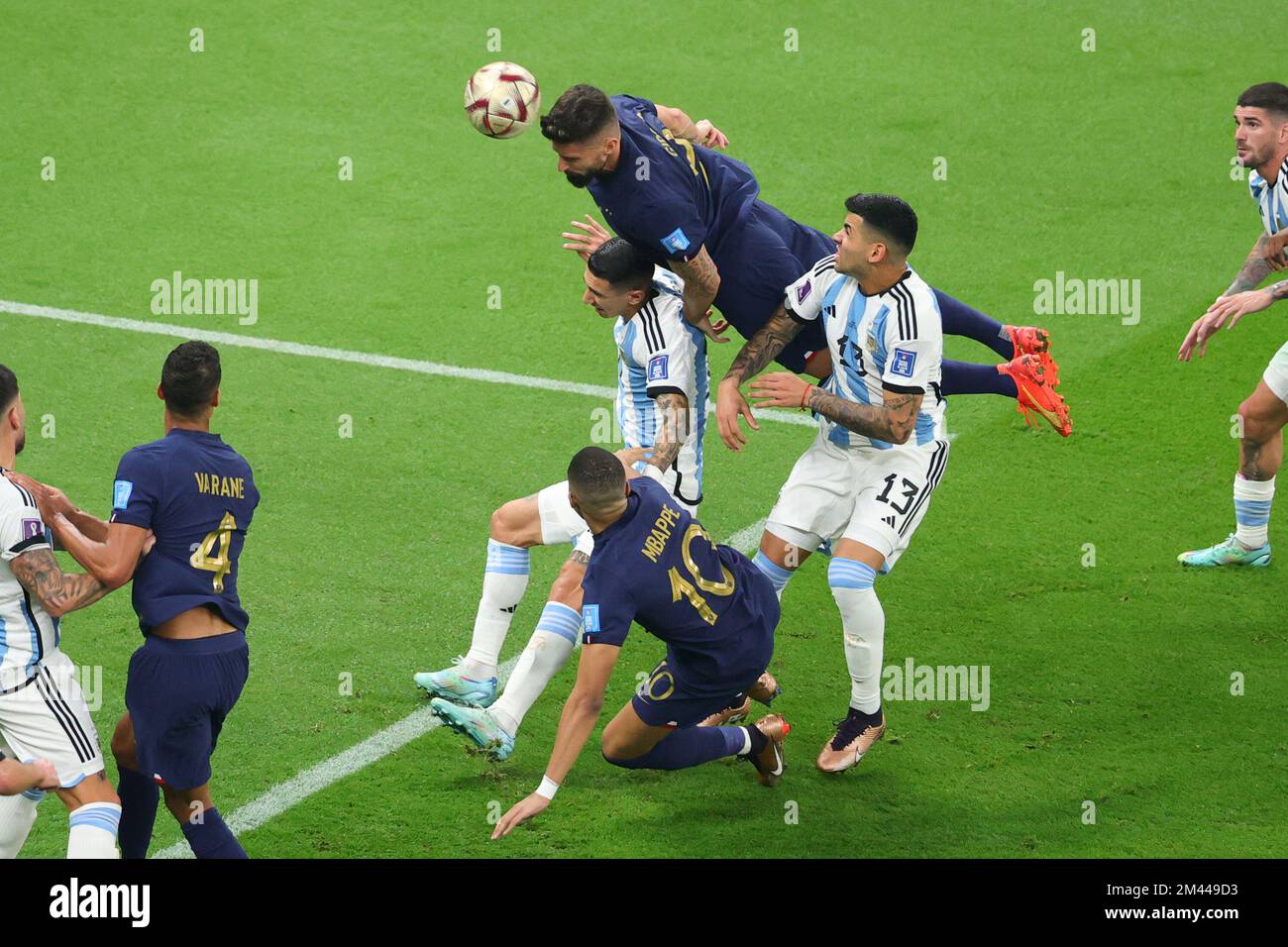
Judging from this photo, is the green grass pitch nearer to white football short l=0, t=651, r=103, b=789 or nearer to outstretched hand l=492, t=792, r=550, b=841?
outstretched hand l=492, t=792, r=550, b=841

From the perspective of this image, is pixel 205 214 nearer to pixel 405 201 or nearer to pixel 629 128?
pixel 405 201

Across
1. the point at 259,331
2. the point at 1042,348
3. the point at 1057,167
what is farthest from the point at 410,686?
the point at 1057,167

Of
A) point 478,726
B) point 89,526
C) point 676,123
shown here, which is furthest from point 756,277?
point 89,526

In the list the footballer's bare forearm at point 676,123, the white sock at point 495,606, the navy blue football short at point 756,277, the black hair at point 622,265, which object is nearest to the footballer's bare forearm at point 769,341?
the navy blue football short at point 756,277

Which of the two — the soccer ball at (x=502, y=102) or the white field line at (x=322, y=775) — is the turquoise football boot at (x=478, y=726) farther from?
the soccer ball at (x=502, y=102)

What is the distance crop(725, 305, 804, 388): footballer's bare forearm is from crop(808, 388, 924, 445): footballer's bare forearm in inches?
19.1

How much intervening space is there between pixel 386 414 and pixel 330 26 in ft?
23.3

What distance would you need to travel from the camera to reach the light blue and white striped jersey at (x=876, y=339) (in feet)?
22.9

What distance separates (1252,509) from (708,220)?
3540mm

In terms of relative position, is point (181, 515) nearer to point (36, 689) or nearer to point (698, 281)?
point (36, 689)

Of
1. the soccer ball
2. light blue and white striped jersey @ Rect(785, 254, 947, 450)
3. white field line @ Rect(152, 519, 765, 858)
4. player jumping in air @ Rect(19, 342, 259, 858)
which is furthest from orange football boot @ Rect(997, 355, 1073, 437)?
player jumping in air @ Rect(19, 342, 259, 858)

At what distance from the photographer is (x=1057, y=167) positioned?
14.2 metres

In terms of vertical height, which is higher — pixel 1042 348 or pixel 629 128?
pixel 629 128

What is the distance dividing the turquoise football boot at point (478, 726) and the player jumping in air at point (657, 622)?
22.3 inches
